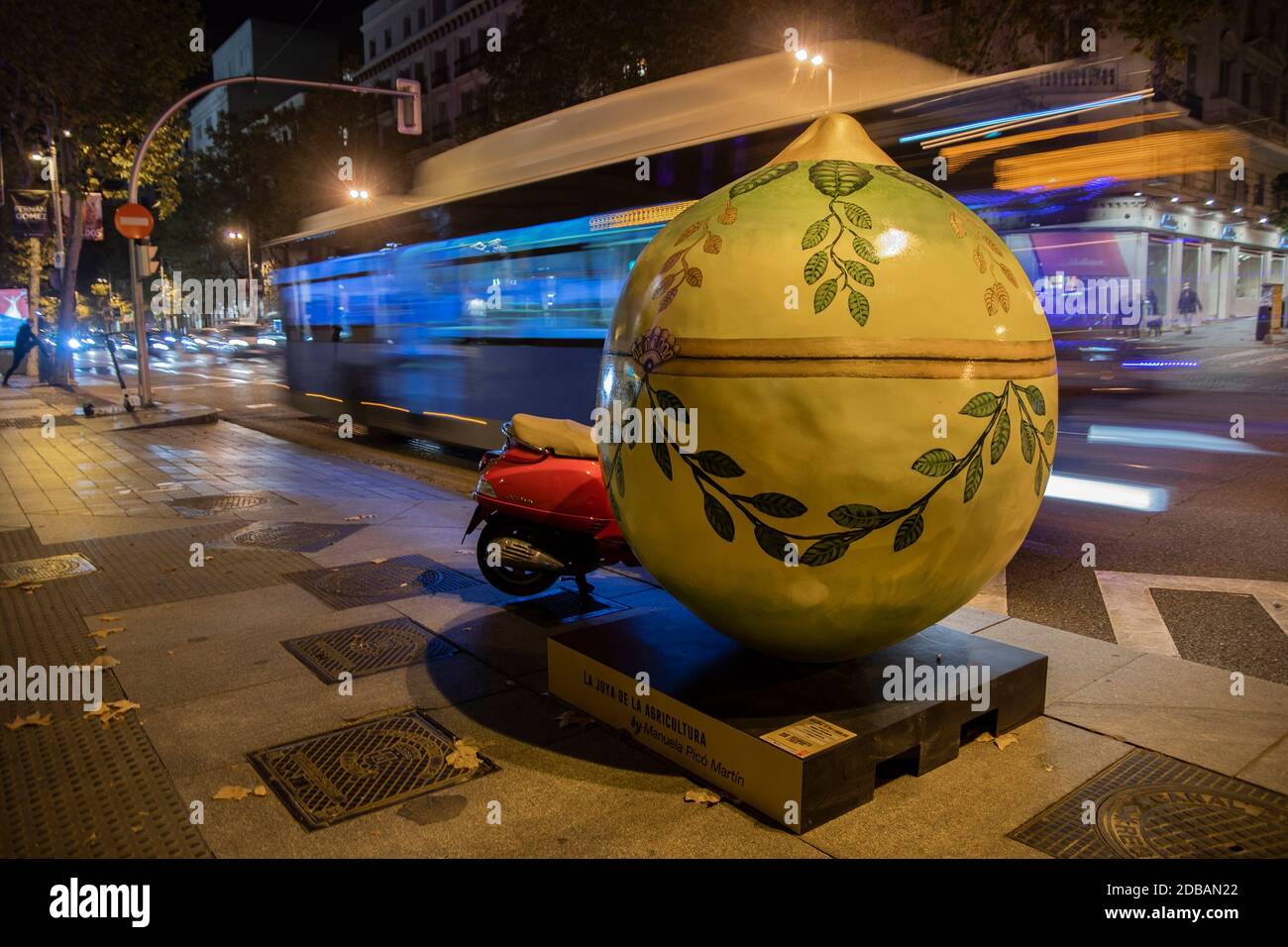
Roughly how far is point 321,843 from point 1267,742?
3.83 meters

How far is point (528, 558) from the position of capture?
19.4 ft

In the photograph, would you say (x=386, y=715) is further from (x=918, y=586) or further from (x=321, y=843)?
(x=918, y=586)

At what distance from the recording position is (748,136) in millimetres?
8508

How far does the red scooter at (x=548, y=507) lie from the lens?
5816 millimetres

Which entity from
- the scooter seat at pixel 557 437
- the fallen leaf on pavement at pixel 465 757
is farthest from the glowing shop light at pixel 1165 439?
the fallen leaf on pavement at pixel 465 757

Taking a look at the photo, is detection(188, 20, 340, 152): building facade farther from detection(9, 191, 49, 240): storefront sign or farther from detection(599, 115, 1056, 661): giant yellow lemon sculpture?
detection(599, 115, 1056, 661): giant yellow lemon sculpture

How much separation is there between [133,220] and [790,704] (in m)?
18.6

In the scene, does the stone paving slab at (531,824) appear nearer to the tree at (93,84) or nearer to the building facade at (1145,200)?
the building facade at (1145,200)

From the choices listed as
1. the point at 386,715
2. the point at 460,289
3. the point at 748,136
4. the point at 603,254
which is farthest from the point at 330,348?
the point at 386,715

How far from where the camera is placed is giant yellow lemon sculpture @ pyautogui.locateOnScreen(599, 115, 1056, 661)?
3.23 m

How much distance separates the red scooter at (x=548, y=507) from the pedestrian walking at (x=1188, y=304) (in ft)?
20.1

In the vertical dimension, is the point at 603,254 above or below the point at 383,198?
below

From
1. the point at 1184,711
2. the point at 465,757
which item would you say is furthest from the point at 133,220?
the point at 1184,711

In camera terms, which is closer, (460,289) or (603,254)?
(603,254)
